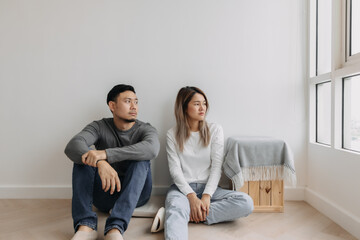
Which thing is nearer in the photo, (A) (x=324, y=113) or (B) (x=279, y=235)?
(B) (x=279, y=235)

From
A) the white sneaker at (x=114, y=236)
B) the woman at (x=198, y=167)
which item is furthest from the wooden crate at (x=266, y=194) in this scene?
the white sneaker at (x=114, y=236)

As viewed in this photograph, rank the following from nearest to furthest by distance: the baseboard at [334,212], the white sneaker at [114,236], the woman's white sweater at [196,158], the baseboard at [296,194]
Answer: the white sneaker at [114,236] → the baseboard at [334,212] → the woman's white sweater at [196,158] → the baseboard at [296,194]

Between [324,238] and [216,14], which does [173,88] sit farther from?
[324,238]

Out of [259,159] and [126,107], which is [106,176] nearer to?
[126,107]

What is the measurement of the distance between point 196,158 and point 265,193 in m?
Answer: 0.63

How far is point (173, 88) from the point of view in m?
2.30

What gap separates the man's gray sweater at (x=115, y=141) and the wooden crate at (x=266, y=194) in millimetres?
852

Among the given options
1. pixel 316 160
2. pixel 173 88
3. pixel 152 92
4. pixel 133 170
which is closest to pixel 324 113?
pixel 316 160

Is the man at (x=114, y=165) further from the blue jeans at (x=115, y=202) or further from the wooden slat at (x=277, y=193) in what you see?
the wooden slat at (x=277, y=193)

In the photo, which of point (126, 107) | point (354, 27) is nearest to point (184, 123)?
point (126, 107)

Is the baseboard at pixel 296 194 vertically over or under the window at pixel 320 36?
under

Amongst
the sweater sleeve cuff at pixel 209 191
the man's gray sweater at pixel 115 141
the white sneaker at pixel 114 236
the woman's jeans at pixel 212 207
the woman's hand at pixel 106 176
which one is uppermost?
the man's gray sweater at pixel 115 141

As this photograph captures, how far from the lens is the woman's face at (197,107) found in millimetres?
1962

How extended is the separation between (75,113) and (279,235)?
192 cm
